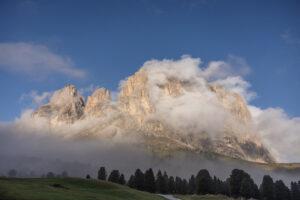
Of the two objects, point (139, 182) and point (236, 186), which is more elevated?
point (236, 186)

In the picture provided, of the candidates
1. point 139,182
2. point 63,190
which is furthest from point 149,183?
point 63,190

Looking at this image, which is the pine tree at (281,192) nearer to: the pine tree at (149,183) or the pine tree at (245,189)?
the pine tree at (245,189)

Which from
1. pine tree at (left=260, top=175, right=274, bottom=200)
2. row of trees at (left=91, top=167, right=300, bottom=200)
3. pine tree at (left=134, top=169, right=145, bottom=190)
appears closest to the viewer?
row of trees at (left=91, top=167, right=300, bottom=200)

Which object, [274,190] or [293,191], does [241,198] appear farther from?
[293,191]

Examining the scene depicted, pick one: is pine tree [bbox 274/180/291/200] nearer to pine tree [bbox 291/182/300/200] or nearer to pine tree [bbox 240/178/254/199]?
pine tree [bbox 291/182/300/200]

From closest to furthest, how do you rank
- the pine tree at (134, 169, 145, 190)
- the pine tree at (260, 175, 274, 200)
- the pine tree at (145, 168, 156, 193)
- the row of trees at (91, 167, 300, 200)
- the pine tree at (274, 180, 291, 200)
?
1. the row of trees at (91, 167, 300, 200)
2. the pine tree at (274, 180, 291, 200)
3. the pine tree at (145, 168, 156, 193)
4. the pine tree at (134, 169, 145, 190)
5. the pine tree at (260, 175, 274, 200)

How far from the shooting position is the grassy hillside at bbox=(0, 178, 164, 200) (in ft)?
160

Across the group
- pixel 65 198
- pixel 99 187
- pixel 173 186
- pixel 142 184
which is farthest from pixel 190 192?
pixel 65 198

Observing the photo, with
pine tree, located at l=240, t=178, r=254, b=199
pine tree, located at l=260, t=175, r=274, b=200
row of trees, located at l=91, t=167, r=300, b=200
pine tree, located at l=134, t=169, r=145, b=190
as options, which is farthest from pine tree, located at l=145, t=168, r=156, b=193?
pine tree, located at l=260, t=175, r=274, b=200

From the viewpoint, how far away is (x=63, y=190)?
206 feet

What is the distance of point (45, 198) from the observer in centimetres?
4666

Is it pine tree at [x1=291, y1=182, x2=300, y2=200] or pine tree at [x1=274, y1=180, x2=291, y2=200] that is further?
pine tree at [x1=291, y1=182, x2=300, y2=200]

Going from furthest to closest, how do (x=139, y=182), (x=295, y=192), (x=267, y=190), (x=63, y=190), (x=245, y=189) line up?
(x=267, y=190), (x=295, y=192), (x=139, y=182), (x=245, y=189), (x=63, y=190)

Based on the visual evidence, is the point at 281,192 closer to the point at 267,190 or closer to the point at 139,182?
the point at 267,190
